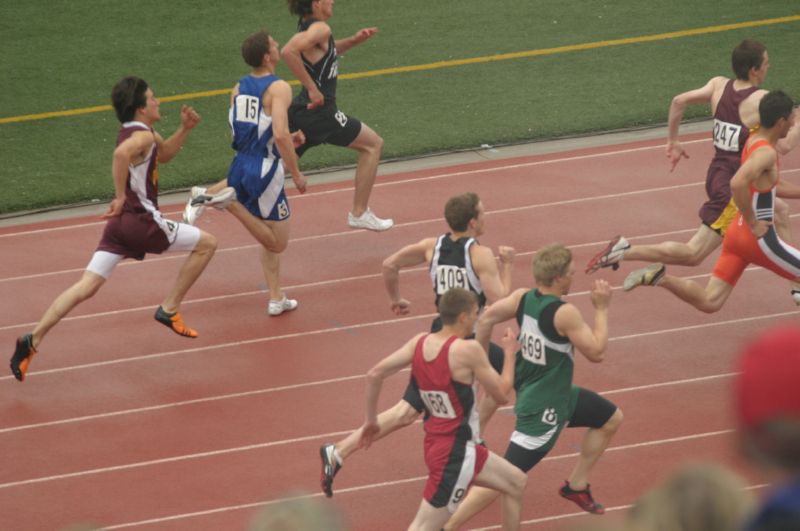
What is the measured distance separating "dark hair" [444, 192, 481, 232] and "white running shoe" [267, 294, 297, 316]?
3098 millimetres

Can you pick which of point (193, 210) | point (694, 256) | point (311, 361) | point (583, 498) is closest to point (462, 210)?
→ point (583, 498)

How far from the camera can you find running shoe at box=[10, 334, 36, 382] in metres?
9.12

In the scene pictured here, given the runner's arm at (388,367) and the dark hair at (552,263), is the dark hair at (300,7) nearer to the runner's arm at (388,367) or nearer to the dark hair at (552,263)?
the dark hair at (552,263)

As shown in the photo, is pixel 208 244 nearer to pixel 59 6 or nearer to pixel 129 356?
pixel 129 356

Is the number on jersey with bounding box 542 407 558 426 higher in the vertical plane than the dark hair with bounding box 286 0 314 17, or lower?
lower

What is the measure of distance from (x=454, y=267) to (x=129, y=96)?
3.01 meters

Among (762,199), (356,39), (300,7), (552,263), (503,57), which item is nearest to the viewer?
(552,263)

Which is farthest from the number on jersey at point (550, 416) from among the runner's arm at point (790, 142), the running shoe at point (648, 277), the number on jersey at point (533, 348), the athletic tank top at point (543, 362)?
the runner's arm at point (790, 142)

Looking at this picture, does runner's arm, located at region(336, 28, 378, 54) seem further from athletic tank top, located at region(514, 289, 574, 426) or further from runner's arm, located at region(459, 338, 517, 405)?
runner's arm, located at region(459, 338, 517, 405)

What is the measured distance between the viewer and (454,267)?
737cm

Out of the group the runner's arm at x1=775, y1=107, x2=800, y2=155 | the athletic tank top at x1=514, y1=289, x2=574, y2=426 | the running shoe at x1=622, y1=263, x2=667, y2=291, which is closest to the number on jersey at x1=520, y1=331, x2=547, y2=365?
the athletic tank top at x1=514, y1=289, x2=574, y2=426

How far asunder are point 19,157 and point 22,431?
5893 mm

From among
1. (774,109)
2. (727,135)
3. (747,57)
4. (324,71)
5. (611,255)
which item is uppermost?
(747,57)

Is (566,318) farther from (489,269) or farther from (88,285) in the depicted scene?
(88,285)
